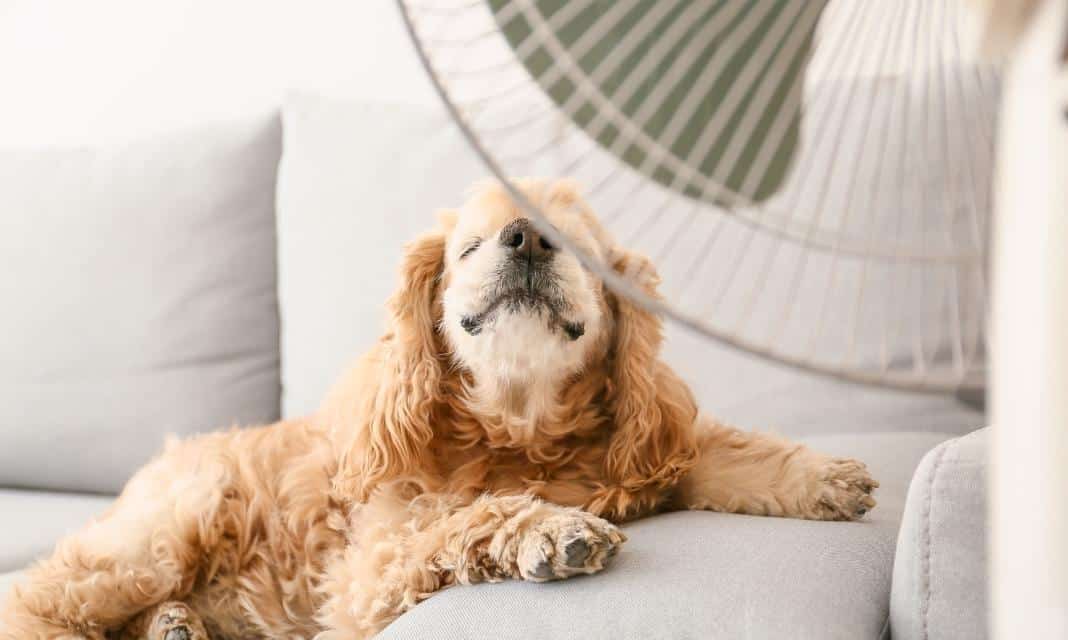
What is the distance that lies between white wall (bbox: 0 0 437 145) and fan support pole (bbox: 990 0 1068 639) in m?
1.97

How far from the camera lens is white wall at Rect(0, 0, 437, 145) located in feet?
8.00

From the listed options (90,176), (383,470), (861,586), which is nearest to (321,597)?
(383,470)

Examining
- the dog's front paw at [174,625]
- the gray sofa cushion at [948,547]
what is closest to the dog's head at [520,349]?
the dog's front paw at [174,625]

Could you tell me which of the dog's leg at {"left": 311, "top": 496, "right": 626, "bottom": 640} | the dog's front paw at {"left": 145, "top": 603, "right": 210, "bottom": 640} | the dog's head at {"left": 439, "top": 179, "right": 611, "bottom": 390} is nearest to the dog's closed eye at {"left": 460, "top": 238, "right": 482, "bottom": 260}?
the dog's head at {"left": 439, "top": 179, "right": 611, "bottom": 390}

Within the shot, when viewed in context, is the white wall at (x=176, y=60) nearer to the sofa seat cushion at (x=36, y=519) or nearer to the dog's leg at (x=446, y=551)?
the sofa seat cushion at (x=36, y=519)

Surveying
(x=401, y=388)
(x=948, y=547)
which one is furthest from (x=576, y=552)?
(x=401, y=388)

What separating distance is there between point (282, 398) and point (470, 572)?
98cm

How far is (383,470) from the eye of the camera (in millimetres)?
1362

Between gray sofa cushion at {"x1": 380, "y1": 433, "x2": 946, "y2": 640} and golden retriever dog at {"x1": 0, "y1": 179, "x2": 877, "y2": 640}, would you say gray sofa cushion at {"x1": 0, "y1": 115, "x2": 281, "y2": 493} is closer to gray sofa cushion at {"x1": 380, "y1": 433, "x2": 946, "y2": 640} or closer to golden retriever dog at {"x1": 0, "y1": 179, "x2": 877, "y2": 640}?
golden retriever dog at {"x1": 0, "y1": 179, "x2": 877, "y2": 640}

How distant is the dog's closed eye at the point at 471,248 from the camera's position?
1392 mm

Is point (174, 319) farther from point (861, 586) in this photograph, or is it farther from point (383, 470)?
point (861, 586)

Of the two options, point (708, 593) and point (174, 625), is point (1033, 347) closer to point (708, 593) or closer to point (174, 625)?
point (708, 593)

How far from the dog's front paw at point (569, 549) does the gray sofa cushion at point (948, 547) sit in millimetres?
292

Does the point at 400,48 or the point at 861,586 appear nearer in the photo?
the point at 861,586
